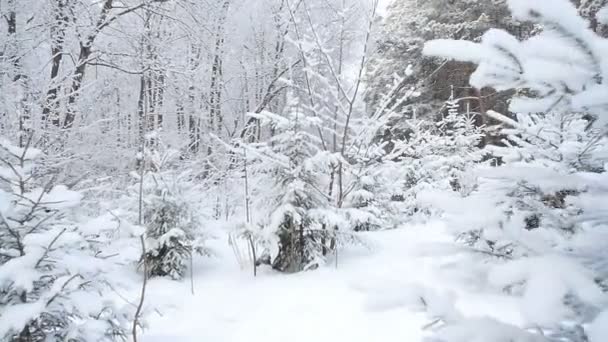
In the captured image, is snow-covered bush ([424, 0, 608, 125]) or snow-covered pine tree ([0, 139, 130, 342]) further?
snow-covered pine tree ([0, 139, 130, 342])

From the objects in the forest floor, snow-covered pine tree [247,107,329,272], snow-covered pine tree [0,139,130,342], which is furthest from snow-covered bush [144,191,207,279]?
snow-covered pine tree [0,139,130,342]

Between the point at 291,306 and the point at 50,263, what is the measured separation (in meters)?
1.93

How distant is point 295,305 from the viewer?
327 cm

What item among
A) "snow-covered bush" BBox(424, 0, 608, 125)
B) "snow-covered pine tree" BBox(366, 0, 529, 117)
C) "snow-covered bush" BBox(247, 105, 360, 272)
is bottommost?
"snow-covered bush" BBox(247, 105, 360, 272)

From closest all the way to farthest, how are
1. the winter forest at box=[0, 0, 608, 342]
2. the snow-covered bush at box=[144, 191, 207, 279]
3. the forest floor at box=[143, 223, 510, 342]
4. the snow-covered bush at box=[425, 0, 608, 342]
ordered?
1. the snow-covered bush at box=[425, 0, 608, 342]
2. the winter forest at box=[0, 0, 608, 342]
3. the forest floor at box=[143, 223, 510, 342]
4. the snow-covered bush at box=[144, 191, 207, 279]

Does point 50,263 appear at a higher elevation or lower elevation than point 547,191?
lower

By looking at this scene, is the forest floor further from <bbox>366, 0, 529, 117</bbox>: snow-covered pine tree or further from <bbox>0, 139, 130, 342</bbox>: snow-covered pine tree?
<bbox>366, 0, 529, 117</bbox>: snow-covered pine tree

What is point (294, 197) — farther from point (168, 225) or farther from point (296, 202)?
point (168, 225)

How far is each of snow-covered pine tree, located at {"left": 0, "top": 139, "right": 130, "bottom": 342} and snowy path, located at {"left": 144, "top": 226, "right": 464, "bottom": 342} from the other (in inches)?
21.8

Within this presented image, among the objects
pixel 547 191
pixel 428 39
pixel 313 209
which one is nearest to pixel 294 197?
pixel 313 209

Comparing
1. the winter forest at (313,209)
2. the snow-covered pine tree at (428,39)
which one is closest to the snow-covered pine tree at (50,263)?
the winter forest at (313,209)

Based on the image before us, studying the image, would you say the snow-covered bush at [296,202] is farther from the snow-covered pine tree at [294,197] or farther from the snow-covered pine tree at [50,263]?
the snow-covered pine tree at [50,263]

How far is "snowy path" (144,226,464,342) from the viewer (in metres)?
2.65

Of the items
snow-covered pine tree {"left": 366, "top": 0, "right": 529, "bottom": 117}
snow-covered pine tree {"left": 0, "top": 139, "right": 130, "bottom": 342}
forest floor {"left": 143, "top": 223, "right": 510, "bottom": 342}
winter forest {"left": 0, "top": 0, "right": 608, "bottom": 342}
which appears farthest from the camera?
snow-covered pine tree {"left": 366, "top": 0, "right": 529, "bottom": 117}
